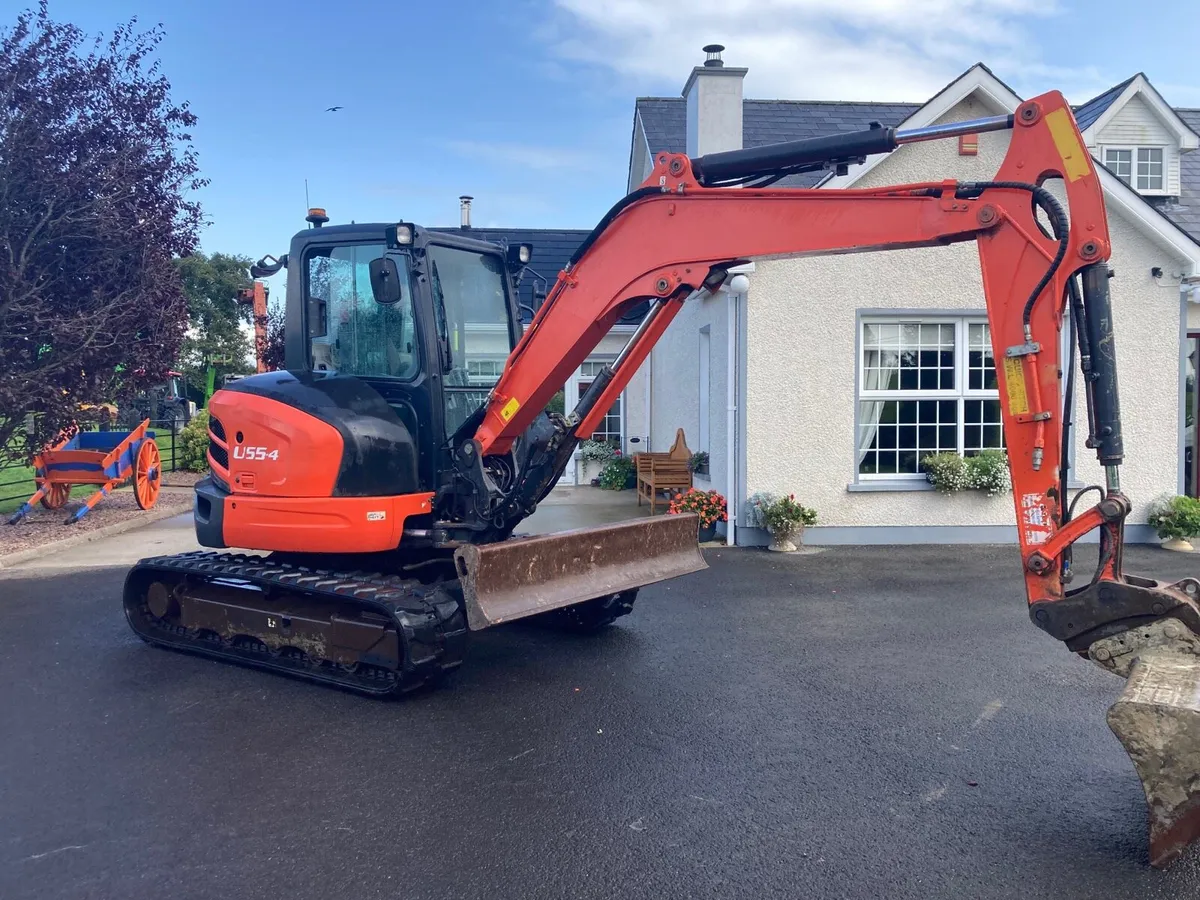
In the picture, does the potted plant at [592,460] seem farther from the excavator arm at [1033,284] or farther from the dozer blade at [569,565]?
the excavator arm at [1033,284]

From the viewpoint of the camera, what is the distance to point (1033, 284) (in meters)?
3.94

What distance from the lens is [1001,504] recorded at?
10.2 metres

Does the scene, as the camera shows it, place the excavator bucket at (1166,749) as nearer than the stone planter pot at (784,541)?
Yes

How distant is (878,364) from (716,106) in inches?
150

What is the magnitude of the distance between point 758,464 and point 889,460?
1571 millimetres

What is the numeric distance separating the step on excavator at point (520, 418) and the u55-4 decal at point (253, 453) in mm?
16

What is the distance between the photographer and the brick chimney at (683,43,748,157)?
11.1 m

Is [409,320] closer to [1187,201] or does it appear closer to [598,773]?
[598,773]

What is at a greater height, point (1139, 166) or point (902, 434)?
point (1139, 166)

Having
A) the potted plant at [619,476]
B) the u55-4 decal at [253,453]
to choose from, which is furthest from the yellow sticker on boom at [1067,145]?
the potted plant at [619,476]

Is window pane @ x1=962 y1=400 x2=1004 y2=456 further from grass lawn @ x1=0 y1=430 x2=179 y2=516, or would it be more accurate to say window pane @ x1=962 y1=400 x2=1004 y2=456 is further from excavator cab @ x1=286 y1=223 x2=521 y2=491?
grass lawn @ x1=0 y1=430 x2=179 y2=516

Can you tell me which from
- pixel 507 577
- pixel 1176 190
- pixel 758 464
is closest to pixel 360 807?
pixel 507 577

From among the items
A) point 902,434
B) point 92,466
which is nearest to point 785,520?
point 902,434

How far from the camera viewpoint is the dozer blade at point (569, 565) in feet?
16.3
